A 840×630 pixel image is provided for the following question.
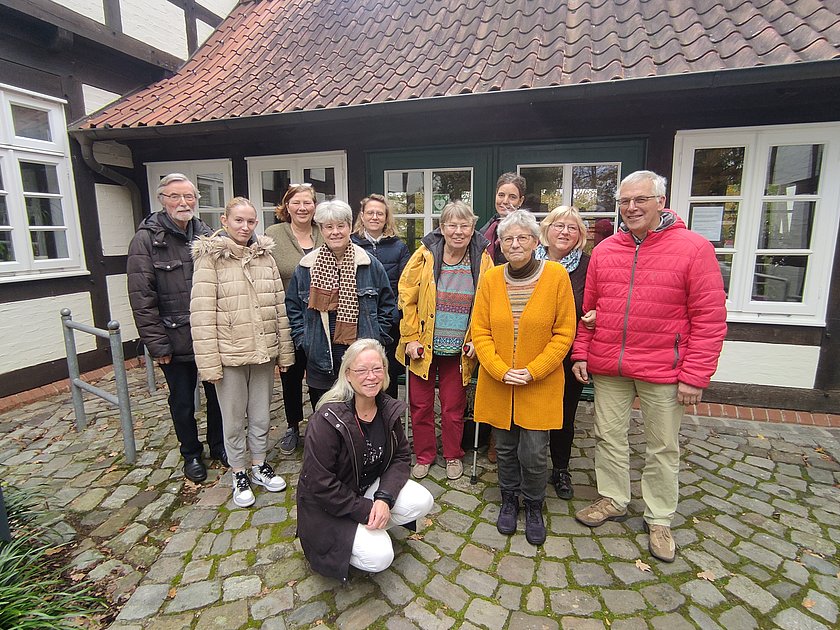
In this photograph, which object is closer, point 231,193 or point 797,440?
point 797,440

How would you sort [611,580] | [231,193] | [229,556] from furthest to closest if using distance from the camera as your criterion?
[231,193] → [229,556] → [611,580]

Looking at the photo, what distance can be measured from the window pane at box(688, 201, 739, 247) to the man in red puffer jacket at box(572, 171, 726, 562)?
2320mm

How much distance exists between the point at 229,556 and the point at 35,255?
4.26 m

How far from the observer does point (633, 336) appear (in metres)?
2.29

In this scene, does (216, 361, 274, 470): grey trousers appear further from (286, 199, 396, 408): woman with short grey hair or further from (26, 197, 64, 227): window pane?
(26, 197, 64, 227): window pane

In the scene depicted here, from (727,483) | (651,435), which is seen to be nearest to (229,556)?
(651,435)

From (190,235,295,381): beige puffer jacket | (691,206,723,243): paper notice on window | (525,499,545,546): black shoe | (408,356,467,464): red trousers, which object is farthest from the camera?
(691,206,723,243): paper notice on window

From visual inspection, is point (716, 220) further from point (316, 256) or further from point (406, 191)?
point (316, 256)

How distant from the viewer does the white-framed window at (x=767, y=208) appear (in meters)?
3.80

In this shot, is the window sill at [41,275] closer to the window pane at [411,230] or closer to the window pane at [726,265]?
the window pane at [411,230]

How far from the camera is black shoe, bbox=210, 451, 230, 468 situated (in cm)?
318

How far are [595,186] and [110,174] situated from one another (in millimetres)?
5500

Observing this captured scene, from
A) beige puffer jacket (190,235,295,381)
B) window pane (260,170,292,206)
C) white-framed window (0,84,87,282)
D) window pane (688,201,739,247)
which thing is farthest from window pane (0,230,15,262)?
window pane (688,201,739,247)

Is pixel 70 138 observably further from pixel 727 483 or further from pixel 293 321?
→ pixel 727 483
